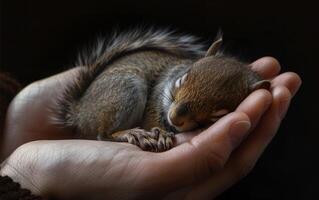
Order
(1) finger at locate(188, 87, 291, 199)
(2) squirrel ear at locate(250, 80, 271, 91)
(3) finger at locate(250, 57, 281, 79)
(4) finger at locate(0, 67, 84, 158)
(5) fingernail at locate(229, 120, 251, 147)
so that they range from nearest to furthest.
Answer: (5) fingernail at locate(229, 120, 251, 147) → (1) finger at locate(188, 87, 291, 199) → (2) squirrel ear at locate(250, 80, 271, 91) → (3) finger at locate(250, 57, 281, 79) → (4) finger at locate(0, 67, 84, 158)

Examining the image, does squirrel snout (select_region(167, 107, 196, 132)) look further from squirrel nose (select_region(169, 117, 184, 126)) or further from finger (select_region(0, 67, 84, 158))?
finger (select_region(0, 67, 84, 158))

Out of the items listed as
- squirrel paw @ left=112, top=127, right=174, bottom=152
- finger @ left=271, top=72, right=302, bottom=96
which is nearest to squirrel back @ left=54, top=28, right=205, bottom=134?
squirrel paw @ left=112, top=127, right=174, bottom=152

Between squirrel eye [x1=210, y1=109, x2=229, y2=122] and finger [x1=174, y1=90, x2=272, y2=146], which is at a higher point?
finger [x1=174, y1=90, x2=272, y2=146]

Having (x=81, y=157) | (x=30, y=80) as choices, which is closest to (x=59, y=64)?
(x=30, y=80)

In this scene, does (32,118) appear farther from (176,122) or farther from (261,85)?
(261,85)

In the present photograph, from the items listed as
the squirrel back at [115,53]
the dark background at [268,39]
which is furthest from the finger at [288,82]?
the dark background at [268,39]

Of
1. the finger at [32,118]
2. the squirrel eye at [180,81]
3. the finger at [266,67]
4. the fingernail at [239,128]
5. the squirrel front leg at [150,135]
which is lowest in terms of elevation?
the finger at [32,118]

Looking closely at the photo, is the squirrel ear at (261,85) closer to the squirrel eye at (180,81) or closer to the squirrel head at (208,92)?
the squirrel head at (208,92)
